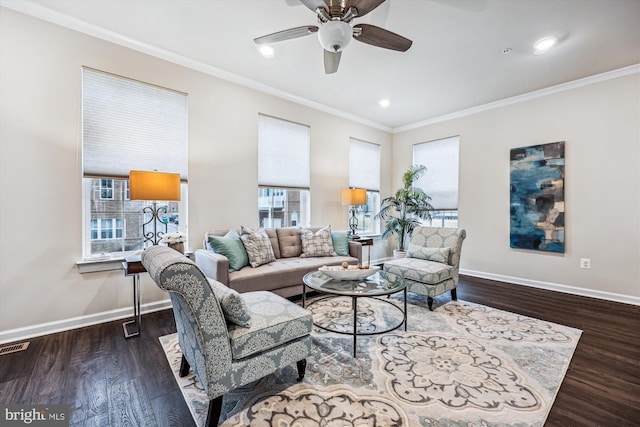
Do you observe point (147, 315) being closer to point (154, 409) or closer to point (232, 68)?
point (154, 409)

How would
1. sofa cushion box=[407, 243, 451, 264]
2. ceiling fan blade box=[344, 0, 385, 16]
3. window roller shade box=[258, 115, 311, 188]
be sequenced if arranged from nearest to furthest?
ceiling fan blade box=[344, 0, 385, 16], sofa cushion box=[407, 243, 451, 264], window roller shade box=[258, 115, 311, 188]

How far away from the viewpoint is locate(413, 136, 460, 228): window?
16.6ft

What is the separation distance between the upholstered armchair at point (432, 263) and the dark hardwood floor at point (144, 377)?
3.52 feet

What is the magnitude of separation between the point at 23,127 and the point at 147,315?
2091mm

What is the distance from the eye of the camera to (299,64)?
3383 millimetres

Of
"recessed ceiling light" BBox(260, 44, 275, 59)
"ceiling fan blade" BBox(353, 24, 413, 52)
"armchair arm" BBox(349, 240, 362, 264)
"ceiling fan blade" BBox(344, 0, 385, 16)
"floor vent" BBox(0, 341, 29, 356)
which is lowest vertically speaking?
"floor vent" BBox(0, 341, 29, 356)

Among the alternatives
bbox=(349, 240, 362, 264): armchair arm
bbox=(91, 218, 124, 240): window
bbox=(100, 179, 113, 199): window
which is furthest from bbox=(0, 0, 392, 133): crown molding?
bbox=(349, 240, 362, 264): armchair arm

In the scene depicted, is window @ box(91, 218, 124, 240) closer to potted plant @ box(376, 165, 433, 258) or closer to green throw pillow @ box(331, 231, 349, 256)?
green throw pillow @ box(331, 231, 349, 256)

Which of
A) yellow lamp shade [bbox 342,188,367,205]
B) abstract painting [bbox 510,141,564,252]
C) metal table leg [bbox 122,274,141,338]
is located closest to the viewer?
metal table leg [bbox 122,274,141,338]

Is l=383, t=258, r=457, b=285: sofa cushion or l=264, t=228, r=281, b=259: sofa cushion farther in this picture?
l=264, t=228, r=281, b=259: sofa cushion

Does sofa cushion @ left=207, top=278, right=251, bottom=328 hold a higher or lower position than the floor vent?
higher

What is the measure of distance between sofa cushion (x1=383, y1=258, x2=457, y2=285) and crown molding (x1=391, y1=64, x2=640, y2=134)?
9.85 feet

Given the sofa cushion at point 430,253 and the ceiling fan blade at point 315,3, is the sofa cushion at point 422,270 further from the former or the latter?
the ceiling fan blade at point 315,3

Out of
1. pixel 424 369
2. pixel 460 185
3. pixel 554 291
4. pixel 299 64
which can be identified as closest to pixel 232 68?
pixel 299 64
